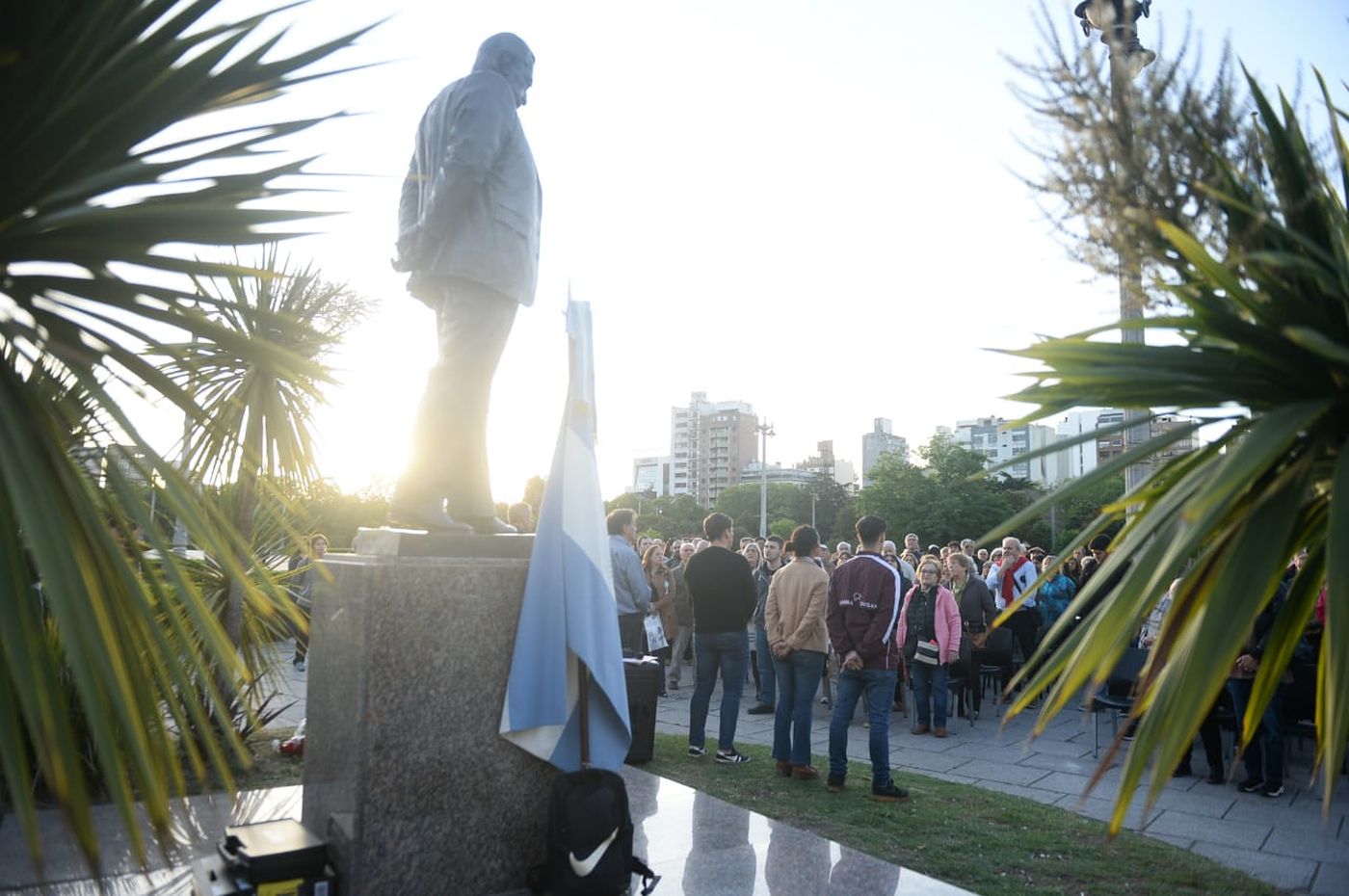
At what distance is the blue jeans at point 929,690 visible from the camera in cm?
1011

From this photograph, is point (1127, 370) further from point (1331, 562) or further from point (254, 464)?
point (254, 464)

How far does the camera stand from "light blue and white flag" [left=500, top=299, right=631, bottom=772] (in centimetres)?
402

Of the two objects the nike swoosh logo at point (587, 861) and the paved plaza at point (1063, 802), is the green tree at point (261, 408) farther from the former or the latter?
the nike swoosh logo at point (587, 861)

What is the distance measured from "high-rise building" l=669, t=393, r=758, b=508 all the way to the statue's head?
471 ft

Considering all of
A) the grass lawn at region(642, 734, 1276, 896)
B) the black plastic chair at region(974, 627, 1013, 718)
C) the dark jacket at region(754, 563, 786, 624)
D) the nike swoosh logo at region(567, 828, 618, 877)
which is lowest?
the grass lawn at region(642, 734, 1276, 896)

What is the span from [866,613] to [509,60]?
4770 mm

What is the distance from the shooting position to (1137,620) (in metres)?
1.88

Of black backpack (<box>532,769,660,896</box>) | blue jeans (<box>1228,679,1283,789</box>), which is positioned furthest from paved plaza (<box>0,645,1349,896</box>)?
black backpack (<box>532,769,660,896</box>)

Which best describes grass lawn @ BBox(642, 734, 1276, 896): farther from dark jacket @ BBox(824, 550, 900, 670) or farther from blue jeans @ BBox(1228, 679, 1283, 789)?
blue jeans @ BBox(1228, 679, 1283, 789)

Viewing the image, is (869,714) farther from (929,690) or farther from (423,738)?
(423,738)

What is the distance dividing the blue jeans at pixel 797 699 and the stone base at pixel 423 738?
3.71 m

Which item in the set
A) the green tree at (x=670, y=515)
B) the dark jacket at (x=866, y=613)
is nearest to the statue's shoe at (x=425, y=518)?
the dark jacket at (x=866, y=613)

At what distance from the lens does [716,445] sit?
16300 cm

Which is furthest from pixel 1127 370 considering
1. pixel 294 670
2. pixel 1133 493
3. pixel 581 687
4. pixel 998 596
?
pixel 294 670
